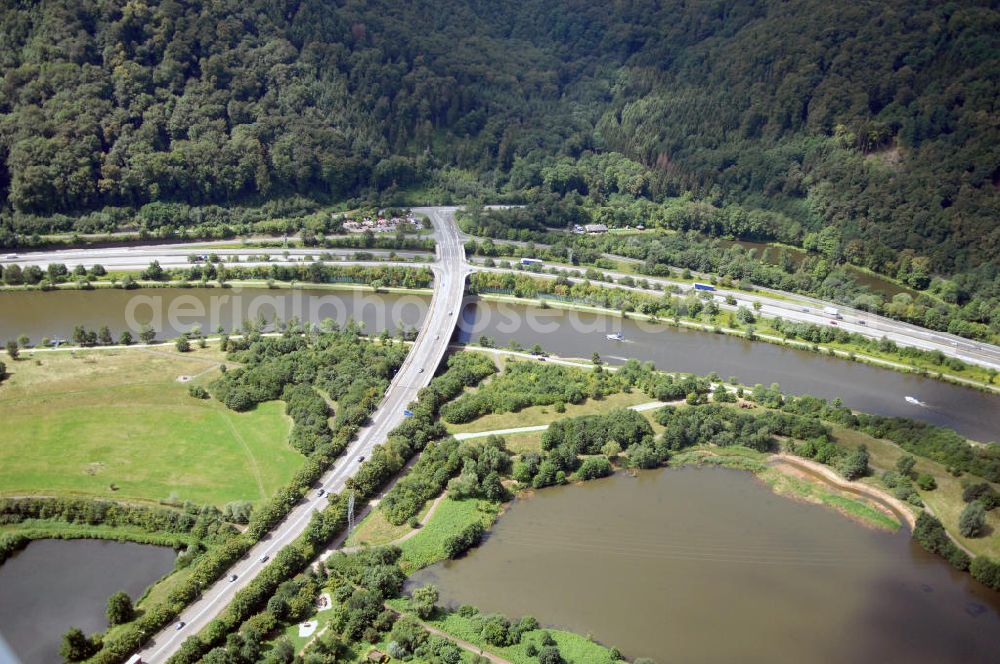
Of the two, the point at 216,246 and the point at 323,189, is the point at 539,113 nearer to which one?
the point at 323,189

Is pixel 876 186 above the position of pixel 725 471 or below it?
above

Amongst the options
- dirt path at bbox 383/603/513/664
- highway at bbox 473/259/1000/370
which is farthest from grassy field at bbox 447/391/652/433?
highway at bbox 473/259/1000/370

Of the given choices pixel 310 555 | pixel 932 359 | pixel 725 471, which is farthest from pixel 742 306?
pixel 310 555

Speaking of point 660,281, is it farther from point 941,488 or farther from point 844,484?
point 941,488

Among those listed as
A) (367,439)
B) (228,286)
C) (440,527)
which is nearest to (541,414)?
(367,439)

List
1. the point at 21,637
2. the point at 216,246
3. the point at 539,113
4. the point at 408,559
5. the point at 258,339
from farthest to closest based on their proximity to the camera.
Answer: the point at 539,113, the point at 216,246, the point at 258,339, the point at 408,559, the point at 21,637

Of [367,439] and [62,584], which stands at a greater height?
[367,439]
